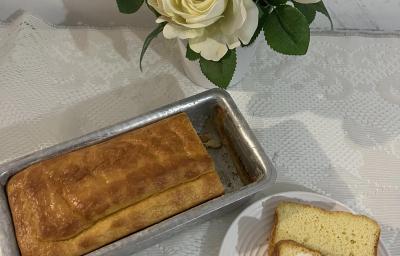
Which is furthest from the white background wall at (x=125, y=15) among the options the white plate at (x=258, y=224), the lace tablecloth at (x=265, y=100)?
the white plate at (x=258, y=224)

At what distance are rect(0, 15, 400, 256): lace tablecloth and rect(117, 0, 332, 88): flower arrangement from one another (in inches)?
6.9

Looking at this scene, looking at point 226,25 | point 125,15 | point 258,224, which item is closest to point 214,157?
point 258,224

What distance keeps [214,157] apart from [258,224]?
14cm

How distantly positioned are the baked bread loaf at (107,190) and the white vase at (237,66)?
18cm

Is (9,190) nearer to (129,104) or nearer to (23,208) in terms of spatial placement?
(23,208)

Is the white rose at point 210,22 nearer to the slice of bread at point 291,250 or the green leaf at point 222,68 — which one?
the green leaf at point 222,68

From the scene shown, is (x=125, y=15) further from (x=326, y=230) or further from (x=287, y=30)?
(x=326, y=230)

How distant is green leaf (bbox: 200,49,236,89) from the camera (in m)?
0.70

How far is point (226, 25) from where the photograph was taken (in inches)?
25.2

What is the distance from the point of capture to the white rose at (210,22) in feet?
1.99

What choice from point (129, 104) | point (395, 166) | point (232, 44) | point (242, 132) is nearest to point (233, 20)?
point (232, 44)

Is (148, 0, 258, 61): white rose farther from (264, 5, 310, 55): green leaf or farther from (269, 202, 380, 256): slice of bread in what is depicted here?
(269, 202, 380, 256): slice of bread

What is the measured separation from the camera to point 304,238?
0.69 meters

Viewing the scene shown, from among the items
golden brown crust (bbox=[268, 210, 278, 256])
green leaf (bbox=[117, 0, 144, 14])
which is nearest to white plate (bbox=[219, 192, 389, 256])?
golden brown crust (bbox=[268, 210, 278, 256])
